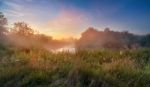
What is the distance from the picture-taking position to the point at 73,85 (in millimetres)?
9672

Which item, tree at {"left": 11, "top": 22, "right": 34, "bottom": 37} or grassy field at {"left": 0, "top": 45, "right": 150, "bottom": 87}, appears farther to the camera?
tree at {"left": 11, "top": 22, "right": 34, "bottom": 37}

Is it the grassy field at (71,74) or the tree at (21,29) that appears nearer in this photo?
the grassy field at (71,74)

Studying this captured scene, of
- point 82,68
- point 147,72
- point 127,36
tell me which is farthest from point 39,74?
point 127,36

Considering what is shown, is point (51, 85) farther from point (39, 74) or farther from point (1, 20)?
point (1, 20)

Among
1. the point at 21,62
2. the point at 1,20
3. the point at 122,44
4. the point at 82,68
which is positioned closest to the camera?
the point at 82,68

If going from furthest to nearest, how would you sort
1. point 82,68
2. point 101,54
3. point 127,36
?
point 127,36 < point 101,54 < point 82,68

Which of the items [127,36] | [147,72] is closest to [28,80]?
[147,72]

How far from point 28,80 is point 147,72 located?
3658mm

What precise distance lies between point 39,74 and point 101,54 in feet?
17.7

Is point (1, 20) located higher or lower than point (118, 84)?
higher

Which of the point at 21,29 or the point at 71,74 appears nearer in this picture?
the point at 71,74

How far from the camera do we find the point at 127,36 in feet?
65.5

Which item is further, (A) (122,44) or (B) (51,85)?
(A) (122,44)

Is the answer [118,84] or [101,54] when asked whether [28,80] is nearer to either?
[118,84]
